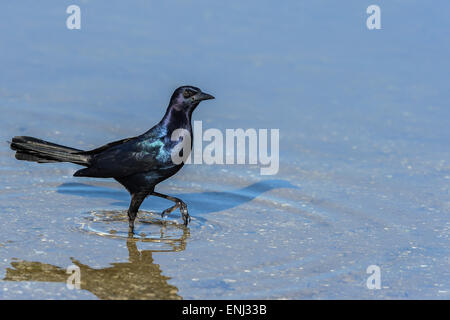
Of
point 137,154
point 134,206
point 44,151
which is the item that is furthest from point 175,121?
point 44,151

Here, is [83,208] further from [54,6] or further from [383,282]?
[54,6]

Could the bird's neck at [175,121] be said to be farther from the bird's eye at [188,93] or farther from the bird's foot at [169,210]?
the bird's foot at [169,210]

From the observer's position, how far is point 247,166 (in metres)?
10.8

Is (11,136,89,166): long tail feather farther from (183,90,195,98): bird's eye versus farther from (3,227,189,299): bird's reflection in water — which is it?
(3,227,189,299): bird's reflection in water

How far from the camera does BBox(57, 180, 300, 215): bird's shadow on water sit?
970 centimetres

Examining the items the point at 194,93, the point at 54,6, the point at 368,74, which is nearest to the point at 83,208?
the point at 194,93

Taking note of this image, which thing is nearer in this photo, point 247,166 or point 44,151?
point 44,151

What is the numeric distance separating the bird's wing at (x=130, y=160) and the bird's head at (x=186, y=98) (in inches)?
14.4

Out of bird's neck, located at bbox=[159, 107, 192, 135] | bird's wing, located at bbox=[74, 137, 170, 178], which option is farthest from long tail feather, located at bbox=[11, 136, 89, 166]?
bird's neck, located at bbox=[159, 107, 192, 135]

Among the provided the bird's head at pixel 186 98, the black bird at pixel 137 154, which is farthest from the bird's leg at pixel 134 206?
the bird's head at pixel 186 98

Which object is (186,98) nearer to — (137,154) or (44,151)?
(137,154)

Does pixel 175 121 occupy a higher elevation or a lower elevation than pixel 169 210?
higher

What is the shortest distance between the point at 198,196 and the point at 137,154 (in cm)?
142
